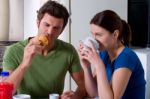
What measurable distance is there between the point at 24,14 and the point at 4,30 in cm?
28

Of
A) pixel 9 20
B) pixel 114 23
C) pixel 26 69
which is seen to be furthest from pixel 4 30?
pixel 114 23

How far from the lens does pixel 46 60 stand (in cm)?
192

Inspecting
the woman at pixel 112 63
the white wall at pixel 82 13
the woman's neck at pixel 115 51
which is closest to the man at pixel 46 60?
the woman at pixel 112 63

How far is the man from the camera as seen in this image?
1.85m

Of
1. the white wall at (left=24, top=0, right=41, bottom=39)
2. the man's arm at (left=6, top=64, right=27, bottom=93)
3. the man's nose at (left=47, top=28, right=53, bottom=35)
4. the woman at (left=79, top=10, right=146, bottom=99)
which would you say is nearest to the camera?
the woman at (left=79, top=10, right=146, bottom=99)

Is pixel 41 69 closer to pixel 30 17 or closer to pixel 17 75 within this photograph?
pixel 17 75

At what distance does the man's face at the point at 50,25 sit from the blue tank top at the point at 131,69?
0.38 metres

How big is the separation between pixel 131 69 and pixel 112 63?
0.14 metres

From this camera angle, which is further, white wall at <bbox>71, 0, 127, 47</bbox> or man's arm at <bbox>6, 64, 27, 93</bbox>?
white wall at <bbox>71, 0, 127, 47</bbox>

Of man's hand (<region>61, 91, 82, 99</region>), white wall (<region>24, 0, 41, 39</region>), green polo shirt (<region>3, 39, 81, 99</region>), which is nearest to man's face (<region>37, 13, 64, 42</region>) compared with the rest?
green polo shirt (<region>3, 39, 81, 99</region>)

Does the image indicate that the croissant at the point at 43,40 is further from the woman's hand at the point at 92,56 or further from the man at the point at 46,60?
the woman's hand at the point at 92,56

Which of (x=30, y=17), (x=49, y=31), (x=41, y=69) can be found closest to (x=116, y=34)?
(x=49, y=31)

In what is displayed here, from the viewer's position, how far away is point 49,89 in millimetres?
1927

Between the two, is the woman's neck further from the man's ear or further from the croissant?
the croissant
